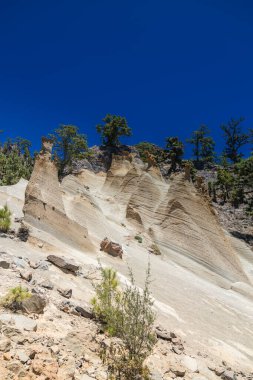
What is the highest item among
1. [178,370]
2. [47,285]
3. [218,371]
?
[47,285]

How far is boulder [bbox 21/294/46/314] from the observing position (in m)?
5.20

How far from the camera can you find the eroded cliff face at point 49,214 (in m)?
12.3

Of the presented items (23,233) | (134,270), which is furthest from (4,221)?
(134,270)

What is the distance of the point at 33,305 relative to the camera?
531 centimetres

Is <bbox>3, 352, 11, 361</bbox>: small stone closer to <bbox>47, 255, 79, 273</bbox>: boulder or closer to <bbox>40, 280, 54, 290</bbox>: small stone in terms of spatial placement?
<bbox>40, 280, 54, 290</bbox>: small stone

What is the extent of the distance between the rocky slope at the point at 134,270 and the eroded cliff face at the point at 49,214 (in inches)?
1.6

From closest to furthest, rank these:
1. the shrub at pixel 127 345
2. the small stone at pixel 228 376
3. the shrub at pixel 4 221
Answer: the shrub at pixel 127 345 → the small stone at pixel 228 376 → the shrub at pixel 4 221

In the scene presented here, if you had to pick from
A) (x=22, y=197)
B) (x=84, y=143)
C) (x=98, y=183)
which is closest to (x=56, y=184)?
(x=22, y=197)

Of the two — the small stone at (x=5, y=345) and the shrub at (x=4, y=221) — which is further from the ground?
the shrub at (x=4, y=221)

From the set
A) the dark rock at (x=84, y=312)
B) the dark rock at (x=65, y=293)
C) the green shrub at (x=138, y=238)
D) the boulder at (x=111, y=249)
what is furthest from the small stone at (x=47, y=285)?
the green shrub at (x=138, y=238)

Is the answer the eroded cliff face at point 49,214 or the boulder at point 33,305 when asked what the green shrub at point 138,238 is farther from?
the boulder at point 33,305

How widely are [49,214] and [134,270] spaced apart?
3.52m

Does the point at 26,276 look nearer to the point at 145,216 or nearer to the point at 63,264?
the point at 63,264

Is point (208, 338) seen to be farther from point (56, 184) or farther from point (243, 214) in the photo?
point (243, 214)
